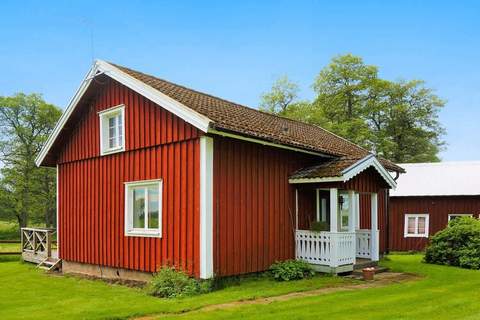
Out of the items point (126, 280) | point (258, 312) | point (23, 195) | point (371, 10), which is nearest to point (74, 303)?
point (126, 280)

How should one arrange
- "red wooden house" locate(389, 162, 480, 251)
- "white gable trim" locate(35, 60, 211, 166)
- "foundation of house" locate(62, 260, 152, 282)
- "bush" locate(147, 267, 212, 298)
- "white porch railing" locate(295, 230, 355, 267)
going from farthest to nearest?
"red wooden house" locate(389, 162, 480, 251)
"foundation of house" locate(62, 260, 152, 282)
"white porch railing" locate(295, 230, 355, 267)
"white gable trim" locate(35, 60, 211, 166)
"bush" locate(147, 267, 212, 298)

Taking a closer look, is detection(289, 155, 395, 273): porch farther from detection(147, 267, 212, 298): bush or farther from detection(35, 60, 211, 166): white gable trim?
detection(35, 60, 211, 166): white gable trim

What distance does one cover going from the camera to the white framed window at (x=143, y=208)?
1312 cm

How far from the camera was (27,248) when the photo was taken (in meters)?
19.9

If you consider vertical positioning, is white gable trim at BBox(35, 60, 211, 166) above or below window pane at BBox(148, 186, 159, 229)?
above

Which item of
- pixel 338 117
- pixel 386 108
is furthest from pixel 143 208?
pixel 386 108

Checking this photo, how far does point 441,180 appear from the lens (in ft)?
90.9

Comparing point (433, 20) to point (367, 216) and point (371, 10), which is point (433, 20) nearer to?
point (371, 10)

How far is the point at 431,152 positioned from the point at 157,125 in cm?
3971

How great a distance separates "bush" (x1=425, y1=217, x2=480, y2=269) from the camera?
55.3 feet

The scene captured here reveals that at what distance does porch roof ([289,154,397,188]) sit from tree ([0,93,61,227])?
106 feet

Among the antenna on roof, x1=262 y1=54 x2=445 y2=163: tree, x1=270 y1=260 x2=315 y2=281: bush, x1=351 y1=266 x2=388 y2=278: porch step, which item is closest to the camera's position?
the antenna on roof

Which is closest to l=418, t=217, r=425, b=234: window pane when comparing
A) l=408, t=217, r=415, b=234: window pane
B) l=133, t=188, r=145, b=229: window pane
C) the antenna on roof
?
l=408, t=217, r=415, b=234: window pane

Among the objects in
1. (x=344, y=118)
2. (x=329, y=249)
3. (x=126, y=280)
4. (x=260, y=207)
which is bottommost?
(x=126, y=280)
